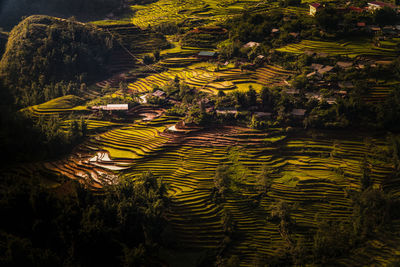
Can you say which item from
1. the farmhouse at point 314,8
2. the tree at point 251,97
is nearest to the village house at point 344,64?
the tree at point 251,97

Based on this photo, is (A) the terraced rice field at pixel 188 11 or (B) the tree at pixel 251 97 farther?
(A) the terraced rice field at pixel 188 11

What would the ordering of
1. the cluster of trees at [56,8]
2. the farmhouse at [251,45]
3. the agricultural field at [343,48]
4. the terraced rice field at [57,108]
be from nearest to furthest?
1. the terraced rice field at [57,108]
2. the agricultural field at [343,48]
3. the farmhouse at [251,45]
4. the cluster of trees at [56,8]

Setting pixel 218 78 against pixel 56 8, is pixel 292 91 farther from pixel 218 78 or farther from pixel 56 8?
pixel 56 8

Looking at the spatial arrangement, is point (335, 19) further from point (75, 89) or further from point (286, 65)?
point (75, 89)

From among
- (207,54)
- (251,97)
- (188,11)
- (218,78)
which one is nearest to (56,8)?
(188,11)

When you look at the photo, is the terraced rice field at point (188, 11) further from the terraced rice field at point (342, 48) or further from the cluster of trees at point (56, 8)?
the terraced rice field at point (342, 48)

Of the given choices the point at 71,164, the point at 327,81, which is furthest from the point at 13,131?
the point at 327,81

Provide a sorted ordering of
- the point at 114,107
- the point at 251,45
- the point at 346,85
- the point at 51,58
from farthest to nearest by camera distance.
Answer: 1. the point at 51,58
2. the point at 251,45
3. the point at 114,107
4. the point at 346,85
